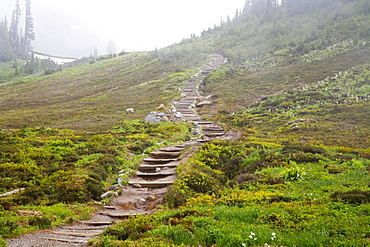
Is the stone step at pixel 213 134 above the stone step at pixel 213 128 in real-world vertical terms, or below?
below

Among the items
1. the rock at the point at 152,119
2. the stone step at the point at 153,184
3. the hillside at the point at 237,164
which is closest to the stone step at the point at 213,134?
the hillside at the point at 237,164

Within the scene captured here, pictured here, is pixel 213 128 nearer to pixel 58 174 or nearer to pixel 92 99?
pixel 58 174

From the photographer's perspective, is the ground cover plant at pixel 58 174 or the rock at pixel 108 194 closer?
the ground cover plant at pixel 58 174

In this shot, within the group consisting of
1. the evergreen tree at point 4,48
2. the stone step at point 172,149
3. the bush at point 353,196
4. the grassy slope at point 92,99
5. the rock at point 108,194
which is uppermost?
the evergreen tree at point 4,48

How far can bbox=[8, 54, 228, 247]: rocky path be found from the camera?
7.54m

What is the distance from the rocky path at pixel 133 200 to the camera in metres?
7.54

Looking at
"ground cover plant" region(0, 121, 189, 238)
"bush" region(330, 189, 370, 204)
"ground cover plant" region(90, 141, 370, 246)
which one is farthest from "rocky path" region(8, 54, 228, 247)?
"bush" region(330, 189, 370, 204)

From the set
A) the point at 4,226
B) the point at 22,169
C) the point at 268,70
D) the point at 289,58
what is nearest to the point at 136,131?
the point at 22,169

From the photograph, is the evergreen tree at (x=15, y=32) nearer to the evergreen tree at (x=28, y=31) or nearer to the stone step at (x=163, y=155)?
the evergreen tree at (x=28, y=31)

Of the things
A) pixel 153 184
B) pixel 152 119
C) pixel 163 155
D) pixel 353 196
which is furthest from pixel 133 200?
pixel 152 119

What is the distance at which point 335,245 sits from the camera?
6.04 m

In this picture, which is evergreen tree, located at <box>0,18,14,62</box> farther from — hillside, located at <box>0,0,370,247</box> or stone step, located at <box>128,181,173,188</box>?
stone step, located at <box>128,181,173,188</box>

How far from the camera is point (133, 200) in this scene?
39.9ft

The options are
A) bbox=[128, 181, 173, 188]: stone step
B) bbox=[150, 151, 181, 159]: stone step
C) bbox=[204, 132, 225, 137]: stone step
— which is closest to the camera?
bbox=[128, 181, 173, 188]: stone step
